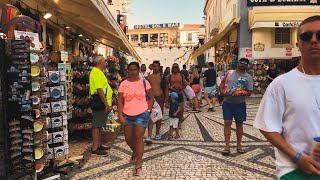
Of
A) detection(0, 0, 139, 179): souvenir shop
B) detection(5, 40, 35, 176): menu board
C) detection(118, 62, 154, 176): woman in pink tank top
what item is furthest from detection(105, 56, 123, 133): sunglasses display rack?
detection(5, 40, 35, 176): menu board

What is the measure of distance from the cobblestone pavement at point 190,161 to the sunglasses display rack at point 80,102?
0.41 meters

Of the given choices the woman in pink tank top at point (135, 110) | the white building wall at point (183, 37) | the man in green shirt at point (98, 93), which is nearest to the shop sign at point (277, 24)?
the man in green shirt at point (98, 93)

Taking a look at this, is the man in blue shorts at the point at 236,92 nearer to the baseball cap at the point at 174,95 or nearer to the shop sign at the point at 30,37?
the baseball cap at the point at 174,95

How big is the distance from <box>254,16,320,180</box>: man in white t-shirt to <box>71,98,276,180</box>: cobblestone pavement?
9.17 feet

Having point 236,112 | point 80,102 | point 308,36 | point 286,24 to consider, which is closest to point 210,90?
point 286,24

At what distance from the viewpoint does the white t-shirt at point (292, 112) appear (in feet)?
6.50

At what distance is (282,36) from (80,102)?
1280 cm

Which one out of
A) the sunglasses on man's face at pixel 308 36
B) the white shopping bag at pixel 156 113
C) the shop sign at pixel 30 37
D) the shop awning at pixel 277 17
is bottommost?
the white shopping bag at pixel 156 113

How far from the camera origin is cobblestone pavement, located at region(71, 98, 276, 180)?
4.86 metres

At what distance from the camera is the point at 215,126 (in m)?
8.91

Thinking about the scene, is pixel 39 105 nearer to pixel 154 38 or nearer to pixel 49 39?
pixel 49 39

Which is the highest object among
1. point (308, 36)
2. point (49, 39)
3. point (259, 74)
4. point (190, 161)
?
point (49, 39)

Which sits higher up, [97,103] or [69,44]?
[69,44]

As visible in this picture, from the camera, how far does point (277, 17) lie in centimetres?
1584
